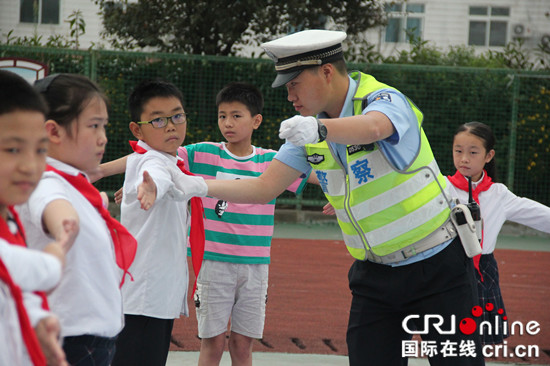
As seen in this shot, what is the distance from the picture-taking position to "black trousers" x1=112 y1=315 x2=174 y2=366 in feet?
10.4

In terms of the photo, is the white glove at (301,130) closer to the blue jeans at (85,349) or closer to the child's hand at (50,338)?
the blue jeans at (85,349)

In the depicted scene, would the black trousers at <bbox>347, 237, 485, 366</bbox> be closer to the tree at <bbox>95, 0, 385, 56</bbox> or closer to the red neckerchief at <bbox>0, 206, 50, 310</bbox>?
the red neckerchief at <bbox>0, 206, 50, 310</bbox>

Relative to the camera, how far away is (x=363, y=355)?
3215 millimetres

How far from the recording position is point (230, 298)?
425 centimetres

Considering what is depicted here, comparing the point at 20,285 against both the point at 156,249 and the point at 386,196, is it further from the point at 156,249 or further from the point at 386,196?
the point at 386,196

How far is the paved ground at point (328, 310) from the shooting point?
5086 mm

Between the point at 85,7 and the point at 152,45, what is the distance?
5540 mm

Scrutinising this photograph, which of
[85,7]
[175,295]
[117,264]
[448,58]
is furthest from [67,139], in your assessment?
[85,7]

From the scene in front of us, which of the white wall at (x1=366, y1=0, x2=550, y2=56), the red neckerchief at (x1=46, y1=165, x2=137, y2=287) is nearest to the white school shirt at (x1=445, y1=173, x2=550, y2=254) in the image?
the red neckerchief at (x1=46, y1=165, x2=137, y2=287)

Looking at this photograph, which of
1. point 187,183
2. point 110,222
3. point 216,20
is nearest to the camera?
point 110,222

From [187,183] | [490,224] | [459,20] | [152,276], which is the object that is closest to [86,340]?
[152,276]

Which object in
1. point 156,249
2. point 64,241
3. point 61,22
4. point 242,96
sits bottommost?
point 156,249

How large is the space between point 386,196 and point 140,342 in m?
1.20

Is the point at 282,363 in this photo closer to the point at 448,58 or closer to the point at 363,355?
the point at 363,355
